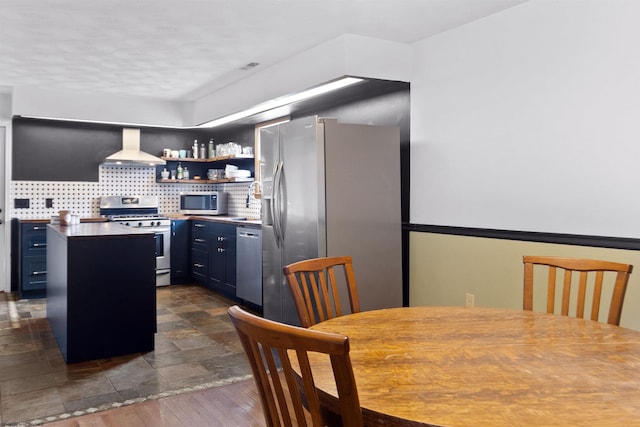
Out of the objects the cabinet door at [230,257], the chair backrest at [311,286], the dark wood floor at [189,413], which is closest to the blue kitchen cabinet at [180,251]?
the cabinet door at [230,257]

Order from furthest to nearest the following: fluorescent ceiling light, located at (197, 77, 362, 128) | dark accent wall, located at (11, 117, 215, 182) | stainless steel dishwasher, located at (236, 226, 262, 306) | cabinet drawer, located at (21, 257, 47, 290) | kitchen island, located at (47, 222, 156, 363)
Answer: dark accent wall, located at (11, 117, 215, 182) < cabinet drawer, located at (21, 257, 47, 290) < stainless steel dishwasher, located at (236, 226, 262, 306) < fluorescent ceiling light, located at (197, 77, 362, 128) < kitchen island, located at (47, 222, 156, 363)

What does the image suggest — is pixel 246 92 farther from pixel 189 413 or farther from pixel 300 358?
pixel 300 358

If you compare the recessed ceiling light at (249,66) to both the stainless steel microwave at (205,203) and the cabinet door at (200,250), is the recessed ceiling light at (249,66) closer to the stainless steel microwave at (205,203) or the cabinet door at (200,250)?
the cabinet door at (200,250)

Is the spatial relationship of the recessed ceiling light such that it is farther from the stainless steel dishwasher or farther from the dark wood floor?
the dark wood floor

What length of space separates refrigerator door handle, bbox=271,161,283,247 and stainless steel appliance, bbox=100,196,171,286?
2.64 metres

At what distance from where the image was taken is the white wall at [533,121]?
281 cm

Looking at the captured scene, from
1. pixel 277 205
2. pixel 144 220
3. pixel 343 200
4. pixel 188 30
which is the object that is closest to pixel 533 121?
pixel 343 200

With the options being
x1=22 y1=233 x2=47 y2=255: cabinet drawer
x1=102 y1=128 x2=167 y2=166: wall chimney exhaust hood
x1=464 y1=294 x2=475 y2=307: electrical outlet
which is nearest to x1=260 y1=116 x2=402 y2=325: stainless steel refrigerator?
x1=464 y1=294 x2=475 y2=307: electrical outlet

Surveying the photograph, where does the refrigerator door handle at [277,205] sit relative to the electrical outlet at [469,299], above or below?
above

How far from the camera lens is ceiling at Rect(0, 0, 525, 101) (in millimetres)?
3354

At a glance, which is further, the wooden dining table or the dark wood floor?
the dark wood floor

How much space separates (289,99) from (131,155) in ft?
8.89

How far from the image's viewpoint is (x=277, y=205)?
4285 mm

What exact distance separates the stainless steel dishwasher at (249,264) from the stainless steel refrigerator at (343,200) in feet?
2.77
